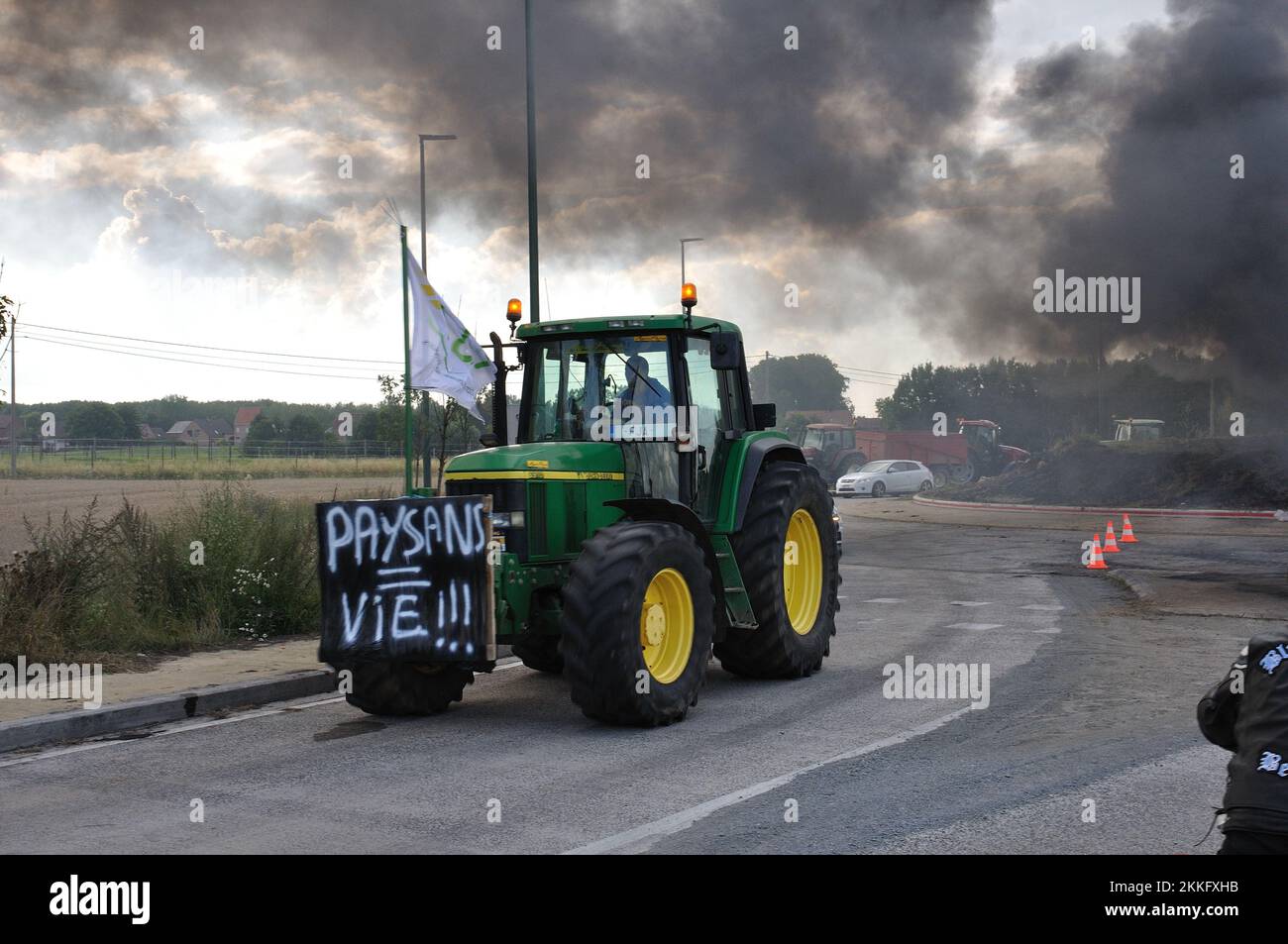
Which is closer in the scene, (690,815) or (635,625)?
(690,815)

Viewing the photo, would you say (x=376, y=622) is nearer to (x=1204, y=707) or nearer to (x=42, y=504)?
(x=1204, y=707)

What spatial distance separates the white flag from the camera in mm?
15984

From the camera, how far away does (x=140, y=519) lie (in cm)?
1303

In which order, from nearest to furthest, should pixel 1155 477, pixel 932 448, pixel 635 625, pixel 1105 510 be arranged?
1. pixel 635 625
2. pixel 1105 510
3. pixel 1155 477
4. pixel 932 448

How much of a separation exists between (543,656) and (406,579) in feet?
8.08

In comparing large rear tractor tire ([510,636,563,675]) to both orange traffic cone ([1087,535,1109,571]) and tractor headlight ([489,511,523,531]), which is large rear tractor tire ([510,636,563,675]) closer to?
tractor headlight ([489,511,523,531])

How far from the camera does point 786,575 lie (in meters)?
10.8

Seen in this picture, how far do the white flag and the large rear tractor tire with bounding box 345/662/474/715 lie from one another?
7210mm

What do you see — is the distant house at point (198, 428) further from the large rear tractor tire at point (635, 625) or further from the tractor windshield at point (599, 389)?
the large rear tractor tire at point (635, 625)

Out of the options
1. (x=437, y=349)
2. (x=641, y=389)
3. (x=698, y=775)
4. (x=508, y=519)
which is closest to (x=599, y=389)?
(x=641, y=389)

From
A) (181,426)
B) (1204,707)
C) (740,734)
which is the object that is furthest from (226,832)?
(181,426)

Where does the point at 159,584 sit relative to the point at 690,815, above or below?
above

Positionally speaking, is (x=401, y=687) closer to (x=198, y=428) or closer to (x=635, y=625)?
(x=635, y=625)

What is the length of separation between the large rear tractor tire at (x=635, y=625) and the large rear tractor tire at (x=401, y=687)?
110 centimetres
